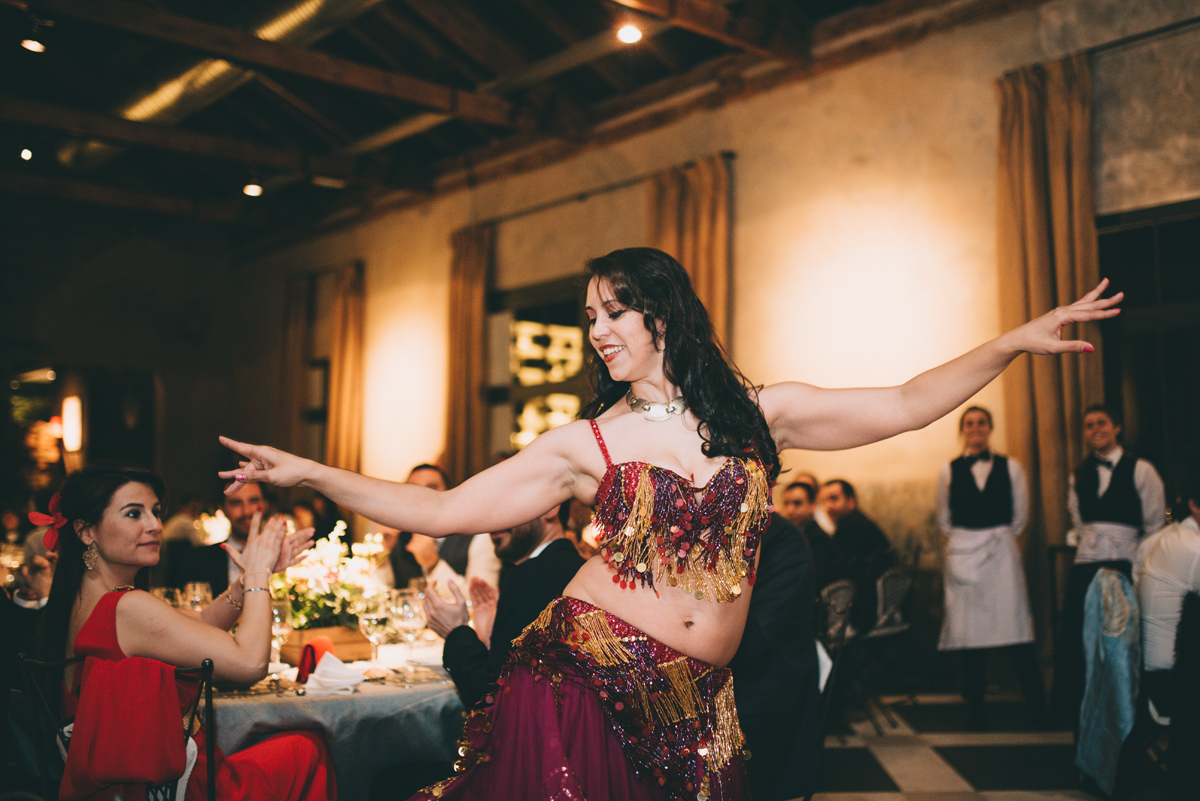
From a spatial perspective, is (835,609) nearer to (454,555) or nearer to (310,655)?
(454,555)

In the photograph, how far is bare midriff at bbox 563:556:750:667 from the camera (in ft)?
5.10

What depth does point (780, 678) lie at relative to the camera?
2609mm

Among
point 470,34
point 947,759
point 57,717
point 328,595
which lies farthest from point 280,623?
point 470,34

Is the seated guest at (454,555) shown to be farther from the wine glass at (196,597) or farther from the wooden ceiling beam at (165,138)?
the wooden ceiling beam at (165,138)

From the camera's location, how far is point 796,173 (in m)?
6.91

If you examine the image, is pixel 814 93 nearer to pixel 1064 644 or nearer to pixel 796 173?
pixel 796 173

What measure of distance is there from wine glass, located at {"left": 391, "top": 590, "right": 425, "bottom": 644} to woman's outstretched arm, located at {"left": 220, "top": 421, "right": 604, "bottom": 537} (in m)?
1.28

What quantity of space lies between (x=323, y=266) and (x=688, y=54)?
5.61 metres

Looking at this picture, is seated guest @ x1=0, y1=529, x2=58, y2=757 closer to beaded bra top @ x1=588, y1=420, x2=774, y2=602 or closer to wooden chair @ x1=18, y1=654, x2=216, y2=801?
wooden chair @ x1=18, y1=654, x2=216, y2=801

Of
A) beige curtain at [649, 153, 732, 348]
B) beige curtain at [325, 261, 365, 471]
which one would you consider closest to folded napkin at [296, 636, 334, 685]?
beige curtain at [649, 153, 732, 348]

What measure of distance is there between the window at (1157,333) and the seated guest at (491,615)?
4198mm

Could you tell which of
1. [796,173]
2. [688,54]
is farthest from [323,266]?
[796,173]

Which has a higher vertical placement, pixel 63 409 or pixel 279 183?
pixel 279 183

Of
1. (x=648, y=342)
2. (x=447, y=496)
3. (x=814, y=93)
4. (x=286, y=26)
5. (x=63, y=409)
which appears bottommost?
(x=447, y=496)
